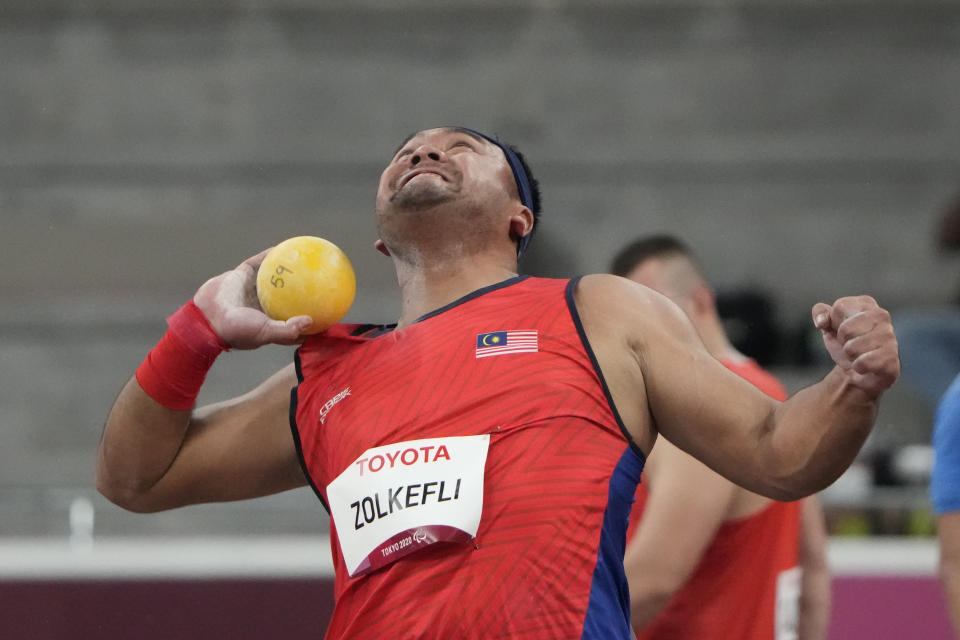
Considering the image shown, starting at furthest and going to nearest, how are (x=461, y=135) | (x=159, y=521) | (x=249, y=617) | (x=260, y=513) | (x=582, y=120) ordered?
(x=582, y=120)
(x=159, y=521)
(x=260, y=513)
(x=249, y=617)
(x=461, y=135)

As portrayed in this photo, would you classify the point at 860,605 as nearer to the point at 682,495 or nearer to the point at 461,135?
the point at 682,495

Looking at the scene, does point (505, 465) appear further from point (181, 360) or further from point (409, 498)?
point (181, 360)

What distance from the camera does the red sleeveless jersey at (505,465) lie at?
2.22 m

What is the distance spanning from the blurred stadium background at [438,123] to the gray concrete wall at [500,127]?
0.02 m

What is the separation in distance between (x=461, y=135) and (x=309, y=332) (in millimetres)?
670

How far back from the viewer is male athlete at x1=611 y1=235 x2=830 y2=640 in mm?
3297

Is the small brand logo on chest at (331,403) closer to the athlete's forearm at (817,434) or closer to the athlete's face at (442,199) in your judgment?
the athlete's face at (442,199)

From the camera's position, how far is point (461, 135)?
295 centimetres

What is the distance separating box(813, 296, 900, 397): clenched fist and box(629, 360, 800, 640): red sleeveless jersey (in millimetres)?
1348

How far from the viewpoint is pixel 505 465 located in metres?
2.29

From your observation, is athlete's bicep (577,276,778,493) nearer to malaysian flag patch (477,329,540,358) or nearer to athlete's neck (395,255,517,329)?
malaysian flag patch (477,329,540,358)

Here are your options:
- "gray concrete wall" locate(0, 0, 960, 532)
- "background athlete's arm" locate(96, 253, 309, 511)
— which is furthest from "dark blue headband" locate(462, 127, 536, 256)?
"gray concrete wall" locate(0, 0, 960, 532)

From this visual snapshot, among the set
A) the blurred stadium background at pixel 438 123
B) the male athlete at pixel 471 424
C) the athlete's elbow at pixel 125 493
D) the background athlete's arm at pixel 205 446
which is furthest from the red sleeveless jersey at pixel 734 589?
the blurred stadium background at pixel 438 123

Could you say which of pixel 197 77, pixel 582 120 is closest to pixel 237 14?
pixel 197 77
